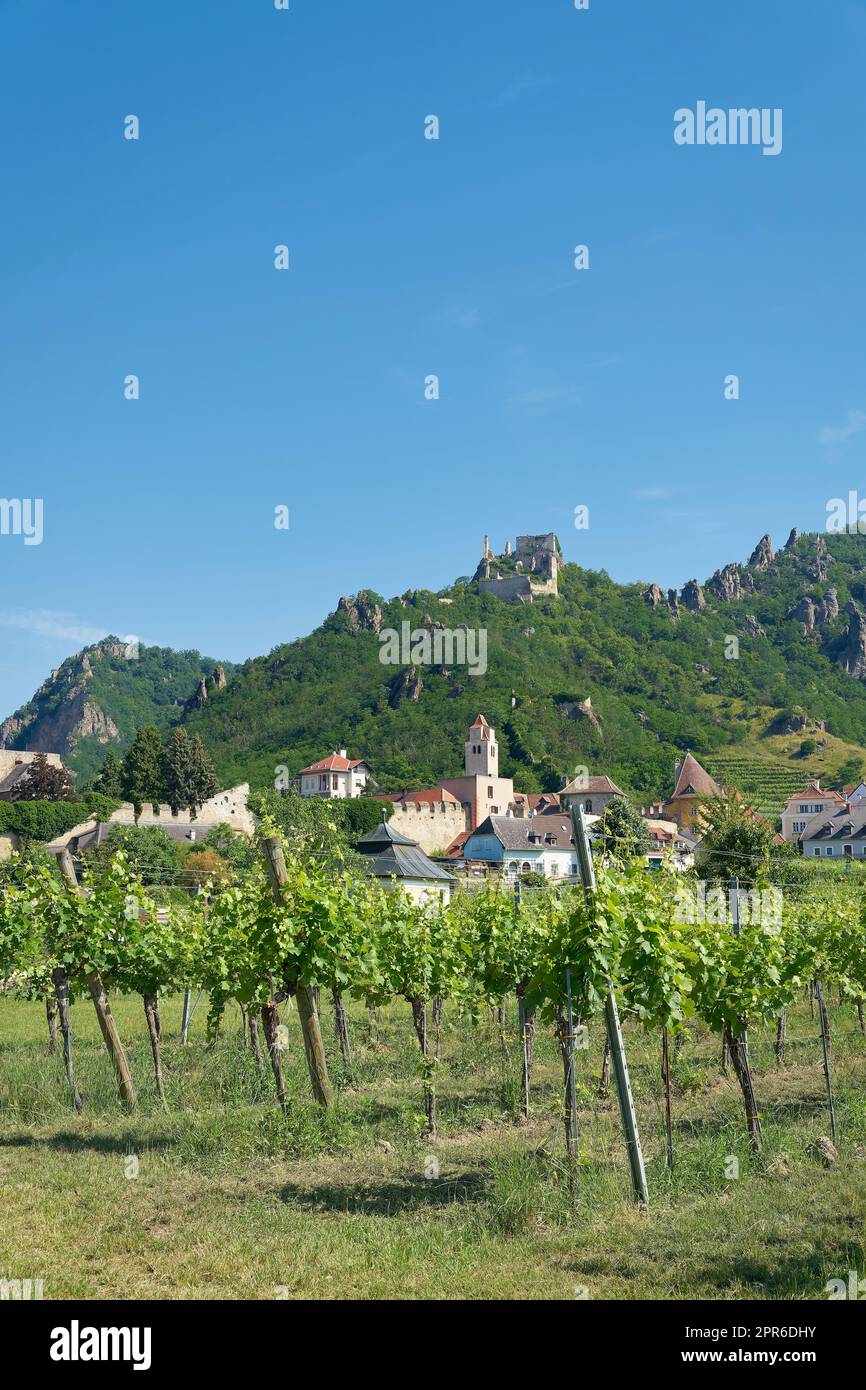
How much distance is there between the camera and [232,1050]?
60.5 feet

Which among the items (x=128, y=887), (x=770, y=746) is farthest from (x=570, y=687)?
(x=128, y=887)

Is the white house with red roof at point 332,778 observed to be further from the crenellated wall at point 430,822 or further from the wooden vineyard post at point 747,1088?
the wooden vineyard post at point 747,1088

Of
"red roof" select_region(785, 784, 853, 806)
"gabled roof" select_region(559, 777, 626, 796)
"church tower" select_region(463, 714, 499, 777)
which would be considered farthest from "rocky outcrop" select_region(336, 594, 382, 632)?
"red roof" select_region(785, 784, 853, 806)

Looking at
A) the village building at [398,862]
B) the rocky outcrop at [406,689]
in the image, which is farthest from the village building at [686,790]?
the village building at [398,862]

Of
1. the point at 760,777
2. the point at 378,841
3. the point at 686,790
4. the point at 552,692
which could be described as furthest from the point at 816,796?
the point at 378,841

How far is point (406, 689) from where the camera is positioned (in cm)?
12712

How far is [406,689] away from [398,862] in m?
76.0

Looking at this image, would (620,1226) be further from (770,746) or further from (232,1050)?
(770,746)

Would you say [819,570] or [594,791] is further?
[819,570]

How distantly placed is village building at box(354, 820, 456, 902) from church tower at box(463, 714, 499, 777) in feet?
169

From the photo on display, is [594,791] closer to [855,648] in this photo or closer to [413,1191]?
[855,648]
